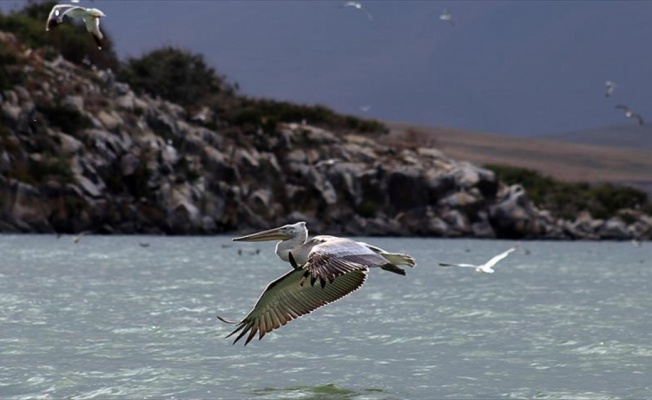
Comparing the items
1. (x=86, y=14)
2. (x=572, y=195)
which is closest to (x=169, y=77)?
(x=572, y=195)

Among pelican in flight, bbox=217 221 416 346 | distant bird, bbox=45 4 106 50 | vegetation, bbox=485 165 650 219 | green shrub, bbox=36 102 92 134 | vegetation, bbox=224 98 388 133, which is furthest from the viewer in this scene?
vegetation, bbox=485 165 650 219

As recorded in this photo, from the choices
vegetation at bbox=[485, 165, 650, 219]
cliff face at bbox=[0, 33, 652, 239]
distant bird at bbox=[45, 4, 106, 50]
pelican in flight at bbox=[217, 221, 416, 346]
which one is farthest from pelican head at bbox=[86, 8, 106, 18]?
vegetation at bbox=[485, 165, 650, 219]

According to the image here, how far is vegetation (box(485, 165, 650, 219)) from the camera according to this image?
11931 centimetres

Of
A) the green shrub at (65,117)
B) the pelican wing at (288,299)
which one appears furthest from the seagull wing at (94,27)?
the green shrub at (65,117)

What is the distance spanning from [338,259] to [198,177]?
7064cm

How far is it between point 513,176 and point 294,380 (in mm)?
119460

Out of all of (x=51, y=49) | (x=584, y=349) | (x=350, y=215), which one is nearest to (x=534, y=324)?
(x=584, y=349)

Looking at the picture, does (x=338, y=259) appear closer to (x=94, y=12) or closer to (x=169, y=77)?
(x=94, y=12)

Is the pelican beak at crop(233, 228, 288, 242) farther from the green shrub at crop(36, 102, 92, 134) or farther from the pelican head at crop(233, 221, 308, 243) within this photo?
the green shrub at crop(36, 102, 92, 134)

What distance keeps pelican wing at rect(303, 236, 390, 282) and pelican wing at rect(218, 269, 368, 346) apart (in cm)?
93

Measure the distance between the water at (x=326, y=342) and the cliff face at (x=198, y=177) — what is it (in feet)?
133

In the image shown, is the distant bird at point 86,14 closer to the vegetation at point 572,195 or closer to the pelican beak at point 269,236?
the pelican beak at point 269,236

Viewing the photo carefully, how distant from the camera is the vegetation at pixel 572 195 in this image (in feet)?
391

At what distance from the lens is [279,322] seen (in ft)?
36.9
